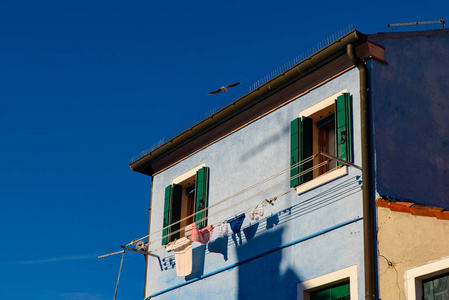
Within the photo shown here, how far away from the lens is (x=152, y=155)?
1928 cm

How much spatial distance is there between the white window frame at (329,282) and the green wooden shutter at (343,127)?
6.11 feet

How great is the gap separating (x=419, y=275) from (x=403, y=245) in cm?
62

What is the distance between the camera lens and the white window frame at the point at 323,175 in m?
14.1

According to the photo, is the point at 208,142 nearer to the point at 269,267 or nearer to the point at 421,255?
the point at 269,267

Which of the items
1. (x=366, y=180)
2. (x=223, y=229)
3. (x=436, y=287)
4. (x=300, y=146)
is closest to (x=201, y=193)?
(x=223, y=229)

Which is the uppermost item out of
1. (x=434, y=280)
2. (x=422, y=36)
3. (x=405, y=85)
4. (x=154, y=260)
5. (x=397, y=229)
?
(x=422, y=36)

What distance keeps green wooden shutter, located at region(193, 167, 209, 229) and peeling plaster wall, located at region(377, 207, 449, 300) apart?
4960 millimetres

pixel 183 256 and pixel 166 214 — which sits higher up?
pixel 166 214

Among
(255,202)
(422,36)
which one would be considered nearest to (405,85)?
(422,36)

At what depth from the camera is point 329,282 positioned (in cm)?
1359

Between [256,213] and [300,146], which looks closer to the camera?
[300,146]

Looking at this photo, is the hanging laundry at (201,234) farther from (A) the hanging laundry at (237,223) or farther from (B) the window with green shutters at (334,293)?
(B) the window with green shutters at (334,293)

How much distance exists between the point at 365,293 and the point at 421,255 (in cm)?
109

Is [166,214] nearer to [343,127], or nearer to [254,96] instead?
[254,96]
